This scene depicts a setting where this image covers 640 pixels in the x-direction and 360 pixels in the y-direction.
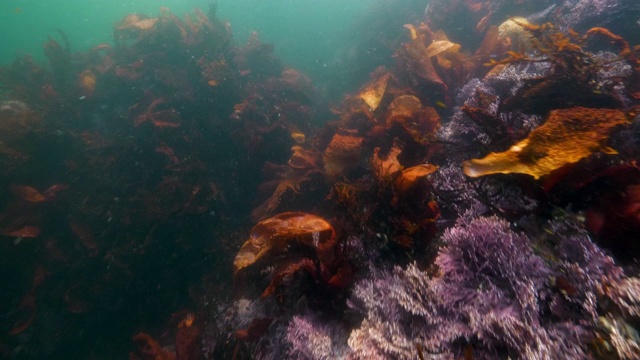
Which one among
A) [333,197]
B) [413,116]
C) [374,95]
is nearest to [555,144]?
[333,197]

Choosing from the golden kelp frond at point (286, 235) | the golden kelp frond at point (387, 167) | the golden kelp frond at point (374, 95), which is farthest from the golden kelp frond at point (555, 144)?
the golden kelp frond at point (374, 95)

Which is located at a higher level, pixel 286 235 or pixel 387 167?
pixel 286 235

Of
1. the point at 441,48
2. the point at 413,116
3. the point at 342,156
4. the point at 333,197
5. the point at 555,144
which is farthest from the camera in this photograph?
the point at 441,48

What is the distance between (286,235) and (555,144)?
6.40ft

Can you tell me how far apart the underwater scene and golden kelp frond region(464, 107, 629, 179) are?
0.04 ft

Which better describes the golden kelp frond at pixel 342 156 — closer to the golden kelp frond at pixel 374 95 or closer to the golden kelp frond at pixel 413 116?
the golden kelp frond at pixel 413 116

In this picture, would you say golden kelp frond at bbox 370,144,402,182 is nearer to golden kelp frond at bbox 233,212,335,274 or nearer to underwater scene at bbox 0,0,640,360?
underwater scene at bbox 0,0,640,360

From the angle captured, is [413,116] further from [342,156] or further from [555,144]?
[555,144]

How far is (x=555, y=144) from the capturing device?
1888 millimetres

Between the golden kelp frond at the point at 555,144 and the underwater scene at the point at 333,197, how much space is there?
0.5 inches

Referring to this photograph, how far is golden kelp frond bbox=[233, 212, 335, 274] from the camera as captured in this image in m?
2.47

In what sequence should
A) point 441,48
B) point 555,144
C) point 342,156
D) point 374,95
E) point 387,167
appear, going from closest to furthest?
point 555,144 < point 387,167 < point 342,156 < point 374,95 < point 441,48

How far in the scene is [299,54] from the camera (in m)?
19.1

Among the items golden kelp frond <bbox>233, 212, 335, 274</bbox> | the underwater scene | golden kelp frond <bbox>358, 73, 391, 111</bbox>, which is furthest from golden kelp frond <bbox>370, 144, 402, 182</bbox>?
golden kelp frond <bbox>358, 73, 391, 111</bbox>
